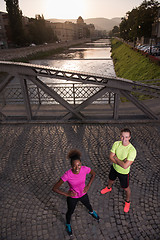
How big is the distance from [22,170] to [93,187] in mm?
2094

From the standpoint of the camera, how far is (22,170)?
4695 millimetres

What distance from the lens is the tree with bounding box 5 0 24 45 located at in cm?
4672

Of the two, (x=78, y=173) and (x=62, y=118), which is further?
(x=62, y=118)

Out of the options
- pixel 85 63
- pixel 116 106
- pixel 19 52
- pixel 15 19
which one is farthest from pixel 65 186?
pixel 15 19

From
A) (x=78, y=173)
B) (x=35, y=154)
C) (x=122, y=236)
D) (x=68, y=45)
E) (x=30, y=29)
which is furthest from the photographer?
(x=68, y=45)

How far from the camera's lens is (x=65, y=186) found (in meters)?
4.14

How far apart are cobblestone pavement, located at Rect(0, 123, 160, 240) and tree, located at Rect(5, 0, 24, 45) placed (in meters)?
54.1

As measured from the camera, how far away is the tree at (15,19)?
46719 mm

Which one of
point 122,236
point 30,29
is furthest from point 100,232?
point 30,29

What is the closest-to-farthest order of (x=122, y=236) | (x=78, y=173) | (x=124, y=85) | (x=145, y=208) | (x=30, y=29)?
(x=78, y=173) < (x=122, y=236) < (x=145, y=208) < (x=124, y=85) < (x=30, y=29)

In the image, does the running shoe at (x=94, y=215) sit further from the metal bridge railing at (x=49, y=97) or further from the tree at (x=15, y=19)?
the tree at (x=15, y=19)

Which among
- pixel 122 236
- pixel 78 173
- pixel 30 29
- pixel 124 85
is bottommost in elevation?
pixel 122 236

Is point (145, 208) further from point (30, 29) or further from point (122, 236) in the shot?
point (30, 29)

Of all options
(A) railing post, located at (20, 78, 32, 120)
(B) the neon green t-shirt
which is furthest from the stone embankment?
(B) the neon green t-shirt
